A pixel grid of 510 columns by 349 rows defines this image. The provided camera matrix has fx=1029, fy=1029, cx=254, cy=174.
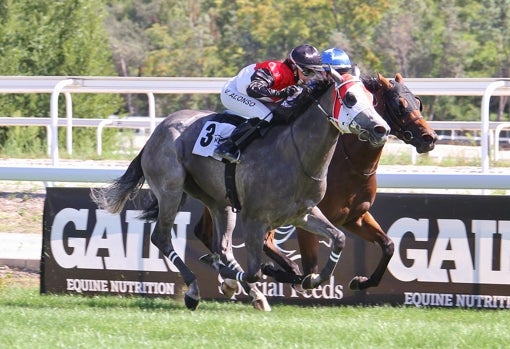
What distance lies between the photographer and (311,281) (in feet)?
25.0

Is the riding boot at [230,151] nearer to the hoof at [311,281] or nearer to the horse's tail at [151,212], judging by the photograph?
the hoof at [311,281]

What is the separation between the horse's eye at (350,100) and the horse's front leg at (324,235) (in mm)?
1051

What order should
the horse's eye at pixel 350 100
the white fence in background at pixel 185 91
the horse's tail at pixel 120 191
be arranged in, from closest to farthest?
the horse's eye at pixel 350 100, the horse's tail at pixel 120 191, the white fence in background at pixel 185 91

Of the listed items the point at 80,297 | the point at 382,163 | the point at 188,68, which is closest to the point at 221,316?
the point at 80,297

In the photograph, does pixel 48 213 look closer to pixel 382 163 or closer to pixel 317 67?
pixel 317 67

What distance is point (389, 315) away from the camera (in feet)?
25.6

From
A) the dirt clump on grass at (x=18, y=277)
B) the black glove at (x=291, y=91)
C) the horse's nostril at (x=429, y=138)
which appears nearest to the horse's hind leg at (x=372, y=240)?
the horse's nostril at (x=429, y=138)

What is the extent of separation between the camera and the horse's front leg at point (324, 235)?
7.50 metres

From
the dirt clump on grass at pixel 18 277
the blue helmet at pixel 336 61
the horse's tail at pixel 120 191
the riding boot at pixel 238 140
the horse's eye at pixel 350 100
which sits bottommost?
the dirt clump on grass at pixel 18 277

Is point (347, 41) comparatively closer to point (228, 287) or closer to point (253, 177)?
point (228, 287)

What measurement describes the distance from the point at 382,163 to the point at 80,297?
537 cm

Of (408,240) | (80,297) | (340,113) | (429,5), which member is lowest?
(80,297)

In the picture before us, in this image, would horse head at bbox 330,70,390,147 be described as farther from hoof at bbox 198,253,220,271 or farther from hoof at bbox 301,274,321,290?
hoof at bbox 198,253,220,271

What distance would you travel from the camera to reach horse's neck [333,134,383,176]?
26.1 feet
